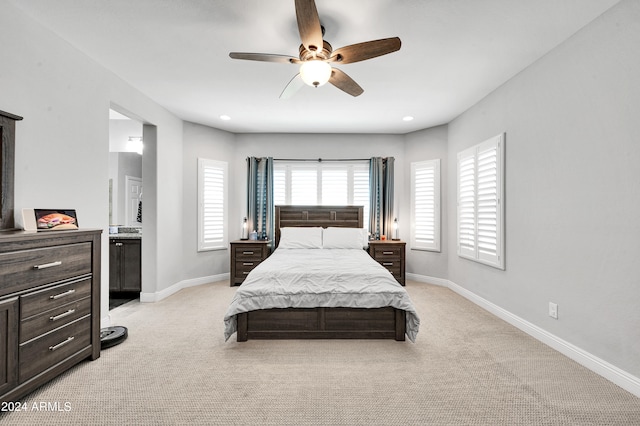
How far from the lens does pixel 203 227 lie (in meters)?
5.32

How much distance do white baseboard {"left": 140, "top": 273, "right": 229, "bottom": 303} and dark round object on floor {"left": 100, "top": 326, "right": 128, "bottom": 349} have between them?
4.03 feet

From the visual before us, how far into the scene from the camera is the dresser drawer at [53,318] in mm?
1989

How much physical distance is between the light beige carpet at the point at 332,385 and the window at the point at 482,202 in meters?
1.11

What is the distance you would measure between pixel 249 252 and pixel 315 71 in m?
3.54

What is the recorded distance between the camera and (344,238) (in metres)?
5.09

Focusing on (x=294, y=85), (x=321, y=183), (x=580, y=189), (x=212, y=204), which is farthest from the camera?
(x=321, y=183)

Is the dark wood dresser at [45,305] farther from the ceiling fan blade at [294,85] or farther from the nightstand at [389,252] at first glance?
the nightstand at [389,252]

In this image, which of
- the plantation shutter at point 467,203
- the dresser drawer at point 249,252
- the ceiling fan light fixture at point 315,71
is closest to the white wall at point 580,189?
the plantation shutter at point 467,203

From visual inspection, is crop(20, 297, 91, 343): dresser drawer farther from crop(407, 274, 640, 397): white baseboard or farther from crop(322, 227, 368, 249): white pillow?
crop(407, 274, 640, 397): white baseboard

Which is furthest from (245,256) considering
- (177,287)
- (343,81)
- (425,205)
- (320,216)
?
(343,81)

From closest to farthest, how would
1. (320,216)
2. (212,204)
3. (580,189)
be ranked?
(580,189), (212,204), (320,216)

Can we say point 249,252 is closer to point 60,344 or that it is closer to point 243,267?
point 243,267

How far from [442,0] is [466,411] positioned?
2.76 metres

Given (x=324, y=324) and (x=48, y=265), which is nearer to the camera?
(x=48, y=265)
